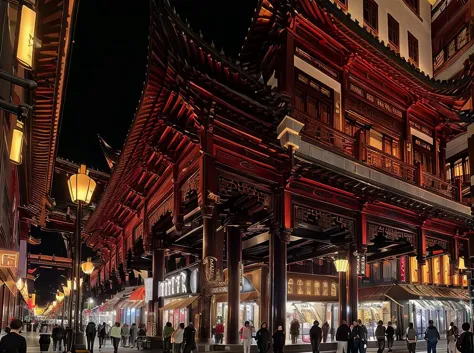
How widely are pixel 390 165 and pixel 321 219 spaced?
17.4 feet

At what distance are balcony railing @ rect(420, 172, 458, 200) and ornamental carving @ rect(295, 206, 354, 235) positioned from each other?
513 cm

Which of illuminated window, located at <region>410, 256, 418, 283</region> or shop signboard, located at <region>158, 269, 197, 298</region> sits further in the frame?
illuminated window, located at <region>410, 256, 418, 283</region>

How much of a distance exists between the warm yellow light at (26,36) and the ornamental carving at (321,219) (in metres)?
12.2

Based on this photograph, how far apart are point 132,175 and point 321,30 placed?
977cm

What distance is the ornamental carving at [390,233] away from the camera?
68.3 feet

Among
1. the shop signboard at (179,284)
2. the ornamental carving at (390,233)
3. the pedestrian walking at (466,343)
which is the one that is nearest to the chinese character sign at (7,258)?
the shop signboard at (179,284)

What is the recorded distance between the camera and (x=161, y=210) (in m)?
20.0

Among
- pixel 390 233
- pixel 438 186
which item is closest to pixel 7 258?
pixel 390 233

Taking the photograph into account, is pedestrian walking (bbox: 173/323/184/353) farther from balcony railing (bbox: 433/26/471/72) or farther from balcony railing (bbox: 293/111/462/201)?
balcony railing (bbox: 433/26/471/72)

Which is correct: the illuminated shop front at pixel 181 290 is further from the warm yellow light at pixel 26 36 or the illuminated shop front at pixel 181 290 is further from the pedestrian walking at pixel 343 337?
the warm yellow light at pixel 26 36

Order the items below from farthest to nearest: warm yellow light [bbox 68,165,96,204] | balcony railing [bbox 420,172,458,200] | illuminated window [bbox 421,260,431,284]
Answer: illuminated window [bbox 421,260,431,284] < balcony railing [bbox 420,172,458,200] < warm yellow light [bbox 68,165,96,204]

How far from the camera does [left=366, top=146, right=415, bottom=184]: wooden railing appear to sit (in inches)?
837

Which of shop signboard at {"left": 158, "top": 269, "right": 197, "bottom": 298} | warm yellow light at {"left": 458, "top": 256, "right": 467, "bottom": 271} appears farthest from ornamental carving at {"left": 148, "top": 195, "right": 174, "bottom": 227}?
warm yellow light at {"left": 458, "top": 256, "right": 467, "bottom": 271}

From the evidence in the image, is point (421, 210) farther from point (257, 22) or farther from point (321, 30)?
point (257, 22)
